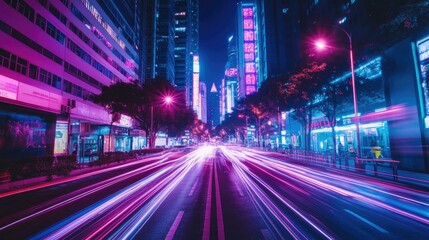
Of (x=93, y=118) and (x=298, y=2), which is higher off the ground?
(x=298, y=2)

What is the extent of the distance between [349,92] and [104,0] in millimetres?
51196

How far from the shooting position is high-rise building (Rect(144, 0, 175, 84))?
113938 millimetres

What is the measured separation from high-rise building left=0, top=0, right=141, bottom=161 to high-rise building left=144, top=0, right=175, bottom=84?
183ft

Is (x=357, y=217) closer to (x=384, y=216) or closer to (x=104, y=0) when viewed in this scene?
(x=384, y=216)

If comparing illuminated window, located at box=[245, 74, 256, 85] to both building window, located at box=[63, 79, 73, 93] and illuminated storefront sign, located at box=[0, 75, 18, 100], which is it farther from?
illuminated storefront sign, located at box=[0, 75, 18, 100]

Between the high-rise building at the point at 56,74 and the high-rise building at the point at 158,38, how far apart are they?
183 ft

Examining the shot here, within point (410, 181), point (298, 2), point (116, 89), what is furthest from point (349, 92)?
point (298, 2)

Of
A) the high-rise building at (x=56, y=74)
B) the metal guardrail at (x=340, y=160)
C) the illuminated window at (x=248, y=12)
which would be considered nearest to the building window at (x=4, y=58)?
the high-rise building at (x=56, y=74)

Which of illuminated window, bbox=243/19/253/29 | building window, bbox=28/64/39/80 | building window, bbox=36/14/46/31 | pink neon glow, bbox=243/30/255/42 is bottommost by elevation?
building window, bbox=28/64/39/80

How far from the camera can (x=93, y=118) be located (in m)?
35.5

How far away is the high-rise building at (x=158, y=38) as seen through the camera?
113938mm

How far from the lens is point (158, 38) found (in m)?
133

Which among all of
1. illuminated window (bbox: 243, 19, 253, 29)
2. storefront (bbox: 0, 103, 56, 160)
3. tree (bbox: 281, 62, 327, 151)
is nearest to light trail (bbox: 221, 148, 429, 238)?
tree (bbox: 281, 62, 327, 151)

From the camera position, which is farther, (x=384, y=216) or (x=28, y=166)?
(x=28, y=166)
